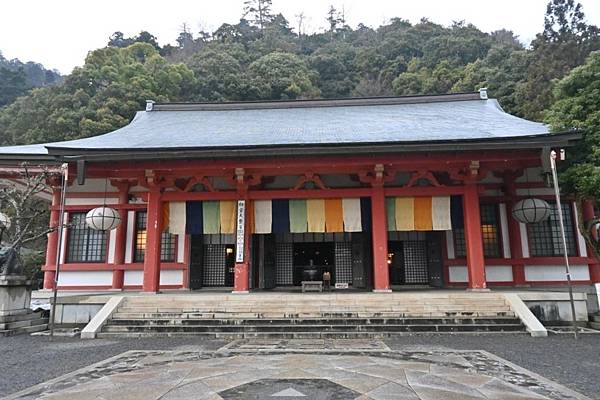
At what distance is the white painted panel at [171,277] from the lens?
41.9ft

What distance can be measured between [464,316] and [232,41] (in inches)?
2303

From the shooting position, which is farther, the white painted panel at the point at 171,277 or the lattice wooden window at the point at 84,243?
the lattice wooden window at the point at 84,243

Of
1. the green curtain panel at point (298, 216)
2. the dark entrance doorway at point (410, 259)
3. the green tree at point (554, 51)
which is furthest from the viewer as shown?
the green tree at point (554, 51)

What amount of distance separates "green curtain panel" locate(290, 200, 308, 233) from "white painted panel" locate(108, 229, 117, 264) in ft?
19.8

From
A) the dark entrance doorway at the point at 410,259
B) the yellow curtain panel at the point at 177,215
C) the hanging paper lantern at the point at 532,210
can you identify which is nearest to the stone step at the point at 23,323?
the yellow curtain panel at the point at 177,215

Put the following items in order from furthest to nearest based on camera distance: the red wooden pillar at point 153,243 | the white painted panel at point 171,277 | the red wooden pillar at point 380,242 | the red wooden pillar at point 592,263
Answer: the white painted panel at point 171,277
the red wooden pillar at point 592,263
the red wooden pillar at point 153,243
the red wooden pillar at point 380,242

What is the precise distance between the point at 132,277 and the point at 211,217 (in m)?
3.63

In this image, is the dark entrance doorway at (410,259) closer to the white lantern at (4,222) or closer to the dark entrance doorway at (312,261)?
the dark entrance doorway at (312,261)

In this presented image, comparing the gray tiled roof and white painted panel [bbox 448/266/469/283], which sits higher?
the gray tiled roof

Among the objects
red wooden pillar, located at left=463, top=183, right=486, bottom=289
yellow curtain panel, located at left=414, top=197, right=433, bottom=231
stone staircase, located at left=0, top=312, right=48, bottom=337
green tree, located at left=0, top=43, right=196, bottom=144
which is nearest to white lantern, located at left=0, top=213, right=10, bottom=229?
stone staircase, located at left=0, top=312, right=48, bottom=337

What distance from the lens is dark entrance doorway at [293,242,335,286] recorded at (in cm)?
1504

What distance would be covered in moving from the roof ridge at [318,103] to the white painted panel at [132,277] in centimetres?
809

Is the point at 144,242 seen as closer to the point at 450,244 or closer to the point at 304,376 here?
the point at 304,376

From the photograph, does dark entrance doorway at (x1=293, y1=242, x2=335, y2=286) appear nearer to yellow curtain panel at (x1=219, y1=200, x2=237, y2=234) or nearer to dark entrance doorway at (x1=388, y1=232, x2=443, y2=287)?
dark entrance doorway at (x1=388, y1=232, x2=443, y2=287)
